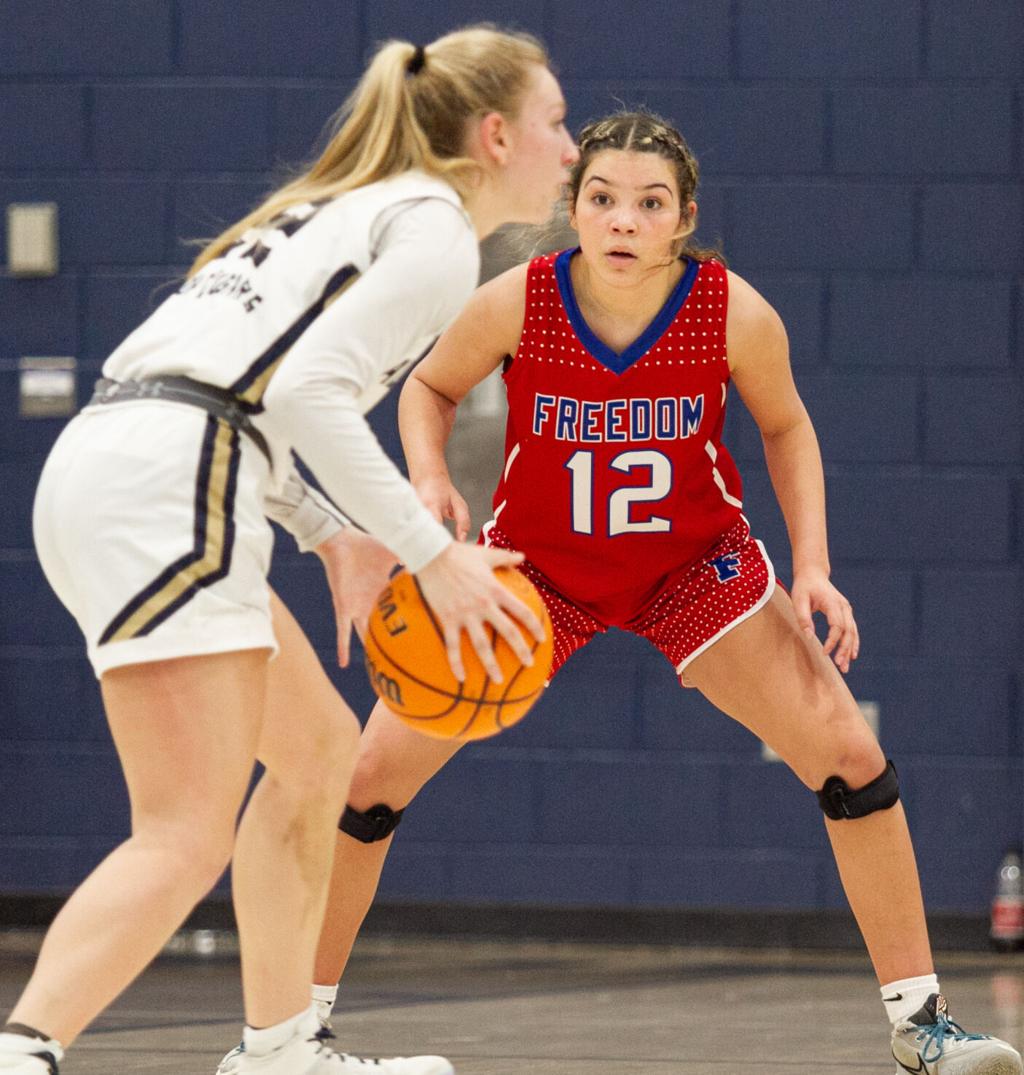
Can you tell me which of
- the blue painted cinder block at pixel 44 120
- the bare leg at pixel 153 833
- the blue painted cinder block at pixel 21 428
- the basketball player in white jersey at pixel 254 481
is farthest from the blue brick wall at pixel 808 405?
the bare leg at pixel 153 833

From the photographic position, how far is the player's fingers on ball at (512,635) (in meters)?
Answer: 2.24

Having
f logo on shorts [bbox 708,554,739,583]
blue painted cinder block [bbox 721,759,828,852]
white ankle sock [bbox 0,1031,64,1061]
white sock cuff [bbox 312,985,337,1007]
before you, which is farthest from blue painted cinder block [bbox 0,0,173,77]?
white ankle sock [bbox 0,1031,64,1061]

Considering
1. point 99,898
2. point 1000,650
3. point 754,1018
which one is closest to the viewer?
point 99,898

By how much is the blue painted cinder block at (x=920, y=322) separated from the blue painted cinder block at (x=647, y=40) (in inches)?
29.8

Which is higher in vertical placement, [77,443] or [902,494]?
[77,443]

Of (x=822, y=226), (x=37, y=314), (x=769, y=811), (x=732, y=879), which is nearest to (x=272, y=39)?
(x=37, y=314)

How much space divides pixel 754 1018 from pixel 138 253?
2.96 m

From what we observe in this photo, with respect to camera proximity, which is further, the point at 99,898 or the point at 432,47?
the point at 432,47

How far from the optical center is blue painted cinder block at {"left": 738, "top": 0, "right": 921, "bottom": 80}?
5527mm

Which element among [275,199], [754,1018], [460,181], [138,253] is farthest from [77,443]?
[138,253]

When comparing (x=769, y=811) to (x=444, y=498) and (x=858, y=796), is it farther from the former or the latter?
(x=444, y=498)

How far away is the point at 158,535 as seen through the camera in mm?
2154

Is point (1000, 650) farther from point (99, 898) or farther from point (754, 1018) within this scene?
point (99, 898)

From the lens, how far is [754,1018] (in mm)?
4160
